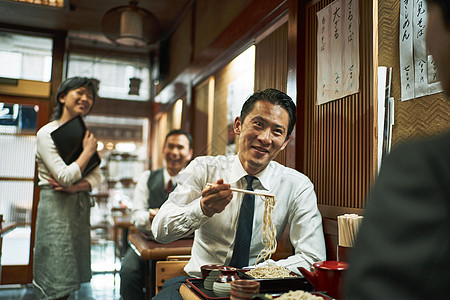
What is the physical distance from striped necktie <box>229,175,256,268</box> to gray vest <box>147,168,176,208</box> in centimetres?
176

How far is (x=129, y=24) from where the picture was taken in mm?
3959

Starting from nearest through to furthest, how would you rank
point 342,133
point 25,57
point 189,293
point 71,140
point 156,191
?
point 189,293
point 342,133
point 71,140
point 156,191
point 25,57

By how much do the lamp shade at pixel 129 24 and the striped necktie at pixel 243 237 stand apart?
2.82 m

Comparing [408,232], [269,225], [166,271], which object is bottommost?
[166,271]

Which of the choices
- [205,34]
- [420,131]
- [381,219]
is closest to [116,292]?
[205,34]

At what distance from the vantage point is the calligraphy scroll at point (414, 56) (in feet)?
5.10

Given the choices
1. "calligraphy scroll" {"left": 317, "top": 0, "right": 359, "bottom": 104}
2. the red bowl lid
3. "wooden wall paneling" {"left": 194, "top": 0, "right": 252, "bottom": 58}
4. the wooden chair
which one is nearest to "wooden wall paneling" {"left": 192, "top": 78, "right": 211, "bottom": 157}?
"wooden wall paneling" {"left": 194, "top": 0, "right": 252, "bottom": 58}

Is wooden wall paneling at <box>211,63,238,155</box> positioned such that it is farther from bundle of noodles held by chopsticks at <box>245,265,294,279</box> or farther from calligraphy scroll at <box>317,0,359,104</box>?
bundle of noodles held by chopsticks at <box>245,265,294,279</box>

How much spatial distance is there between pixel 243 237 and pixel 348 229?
51 centimetres

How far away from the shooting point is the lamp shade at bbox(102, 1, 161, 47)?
394cm

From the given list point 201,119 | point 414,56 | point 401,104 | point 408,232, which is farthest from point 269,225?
point 201,119

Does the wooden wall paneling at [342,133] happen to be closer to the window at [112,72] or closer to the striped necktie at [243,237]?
the striped necktie at [243,237]

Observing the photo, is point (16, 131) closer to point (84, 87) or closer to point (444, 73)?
point (84, 87)

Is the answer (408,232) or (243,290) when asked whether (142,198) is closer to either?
(243,290)
